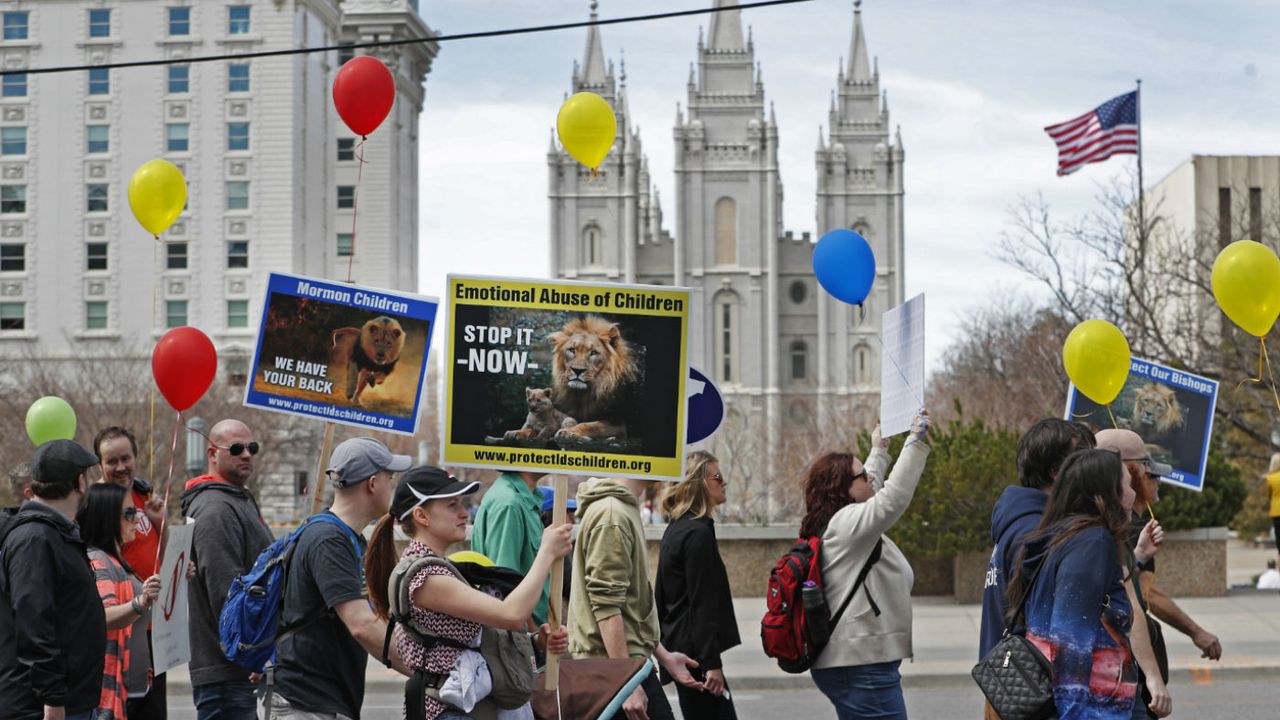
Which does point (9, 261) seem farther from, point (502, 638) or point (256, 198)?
point (502, 638)

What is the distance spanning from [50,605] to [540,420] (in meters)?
1.88

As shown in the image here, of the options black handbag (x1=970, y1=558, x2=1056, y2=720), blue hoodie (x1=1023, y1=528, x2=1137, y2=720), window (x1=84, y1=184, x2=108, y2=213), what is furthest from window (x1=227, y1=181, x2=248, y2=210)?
blue hoodie (x1=1023, y1=528, x2=1137, y2=720)

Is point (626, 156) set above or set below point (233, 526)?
above

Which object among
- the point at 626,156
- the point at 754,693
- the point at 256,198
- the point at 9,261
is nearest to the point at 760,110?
the point at 626,156

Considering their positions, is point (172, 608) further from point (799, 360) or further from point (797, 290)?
point (797, 290)

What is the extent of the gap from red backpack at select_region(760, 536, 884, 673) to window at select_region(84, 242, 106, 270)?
3384 inches

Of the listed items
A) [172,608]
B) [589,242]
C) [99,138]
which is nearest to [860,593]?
[172,608]

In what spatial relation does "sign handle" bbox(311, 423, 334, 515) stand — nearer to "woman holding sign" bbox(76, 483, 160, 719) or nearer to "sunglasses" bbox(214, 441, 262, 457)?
"sunglasses" bbox(214, 441, 262, 457)

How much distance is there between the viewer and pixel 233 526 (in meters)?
7.08

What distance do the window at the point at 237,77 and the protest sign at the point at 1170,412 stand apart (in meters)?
82.3

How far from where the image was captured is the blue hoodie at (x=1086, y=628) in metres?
5.05

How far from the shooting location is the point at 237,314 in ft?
287

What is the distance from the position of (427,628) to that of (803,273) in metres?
110

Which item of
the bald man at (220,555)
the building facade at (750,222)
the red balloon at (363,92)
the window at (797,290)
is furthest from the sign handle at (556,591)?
the window at (797,290)
